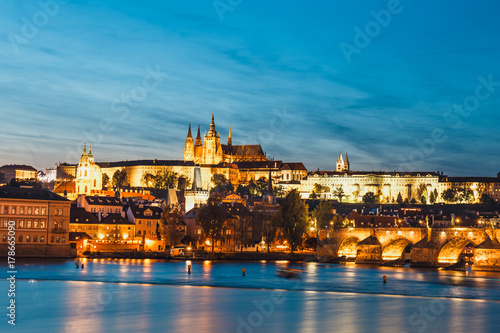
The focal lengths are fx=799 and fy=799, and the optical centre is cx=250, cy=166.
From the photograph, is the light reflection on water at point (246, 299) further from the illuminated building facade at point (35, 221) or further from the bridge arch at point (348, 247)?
the bridge arch at point (348, 247)

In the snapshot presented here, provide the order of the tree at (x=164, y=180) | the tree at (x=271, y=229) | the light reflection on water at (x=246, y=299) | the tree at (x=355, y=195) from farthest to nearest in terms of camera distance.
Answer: the tree at (x=355, y=195) < the tree at (x=164, y=180) < the tree at (x=271, y=229) < the light reflection on water at (x=246, y=299)

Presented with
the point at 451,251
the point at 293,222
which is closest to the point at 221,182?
the point at 293,222

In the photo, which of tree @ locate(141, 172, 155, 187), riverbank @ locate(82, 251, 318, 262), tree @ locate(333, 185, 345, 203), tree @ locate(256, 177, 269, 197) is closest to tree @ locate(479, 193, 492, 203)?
tree @ locate(333, 185, 345, 203)

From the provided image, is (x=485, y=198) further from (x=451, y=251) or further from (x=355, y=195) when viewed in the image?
(x=451, y=251)

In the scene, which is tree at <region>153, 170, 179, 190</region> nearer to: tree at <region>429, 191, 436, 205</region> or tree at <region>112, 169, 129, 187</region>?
tree at <region>112, 169, 129, 187</region>

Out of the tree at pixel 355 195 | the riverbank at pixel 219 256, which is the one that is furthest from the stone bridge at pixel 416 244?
the tree at pixel 355 195

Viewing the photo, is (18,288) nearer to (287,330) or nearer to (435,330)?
(287,330)

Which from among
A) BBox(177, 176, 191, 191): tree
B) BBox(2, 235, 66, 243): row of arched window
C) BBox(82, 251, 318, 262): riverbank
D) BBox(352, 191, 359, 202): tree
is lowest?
BBox(82, 251, 318, 262): riverbank
